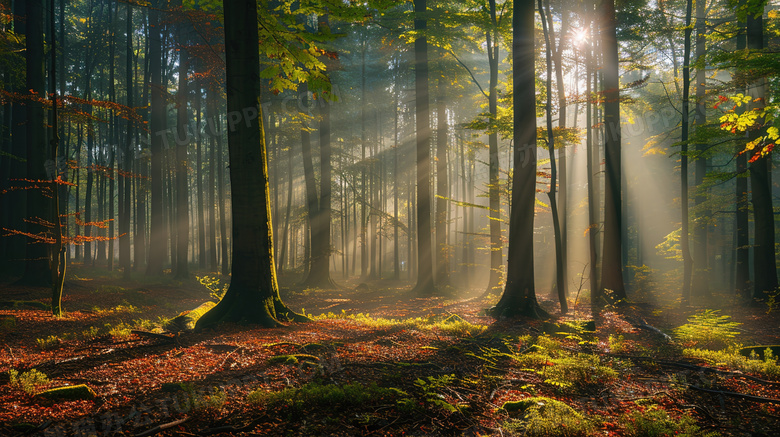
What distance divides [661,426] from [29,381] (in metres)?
5.73

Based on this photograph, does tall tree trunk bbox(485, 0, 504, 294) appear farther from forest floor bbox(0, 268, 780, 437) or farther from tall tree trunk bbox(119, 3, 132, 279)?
tall tree trunk bbox(119, 3, 132, 279)

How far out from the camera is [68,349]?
5.09 metres

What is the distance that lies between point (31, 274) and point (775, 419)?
52.7 feet

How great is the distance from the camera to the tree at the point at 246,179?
692 centimetres

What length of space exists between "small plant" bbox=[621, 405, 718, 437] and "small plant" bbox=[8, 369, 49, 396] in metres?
5.39

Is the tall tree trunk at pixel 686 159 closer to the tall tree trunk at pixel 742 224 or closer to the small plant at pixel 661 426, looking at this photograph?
the tall tree trunk at pixel 742 224

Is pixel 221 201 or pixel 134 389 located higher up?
pixel 221 201

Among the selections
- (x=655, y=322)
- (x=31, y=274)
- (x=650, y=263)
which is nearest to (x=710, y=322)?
(x=655, y=322)

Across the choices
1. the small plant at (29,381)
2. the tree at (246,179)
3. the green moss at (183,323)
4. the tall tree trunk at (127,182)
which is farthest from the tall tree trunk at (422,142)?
the tall tree trunk at (127,182)

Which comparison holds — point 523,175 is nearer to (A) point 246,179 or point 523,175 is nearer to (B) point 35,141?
(A) point 246,179

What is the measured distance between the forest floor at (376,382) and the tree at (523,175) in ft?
5.55

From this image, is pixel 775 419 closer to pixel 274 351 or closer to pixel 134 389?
pixel 274 351

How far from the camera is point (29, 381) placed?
11.1ft

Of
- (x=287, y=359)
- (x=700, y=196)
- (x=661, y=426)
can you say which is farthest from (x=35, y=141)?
(x=700, y=196)
